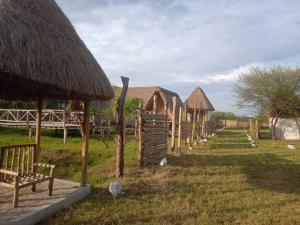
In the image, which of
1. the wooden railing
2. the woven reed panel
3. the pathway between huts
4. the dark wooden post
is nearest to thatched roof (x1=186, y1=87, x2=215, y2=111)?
the wooden railing

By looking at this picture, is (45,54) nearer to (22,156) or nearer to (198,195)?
(22,156)

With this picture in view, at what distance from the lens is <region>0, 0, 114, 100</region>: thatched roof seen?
546cm

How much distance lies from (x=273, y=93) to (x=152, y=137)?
18.3 metres

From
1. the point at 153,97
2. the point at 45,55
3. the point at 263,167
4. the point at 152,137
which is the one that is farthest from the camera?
the point at 153,97

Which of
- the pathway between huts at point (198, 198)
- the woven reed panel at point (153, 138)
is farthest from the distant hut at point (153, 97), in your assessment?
the pathway between huts at point (198, 198)

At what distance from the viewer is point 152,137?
40.2ft

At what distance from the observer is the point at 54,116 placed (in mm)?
22281

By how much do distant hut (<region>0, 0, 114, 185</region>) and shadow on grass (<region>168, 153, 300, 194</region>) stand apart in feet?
16.4

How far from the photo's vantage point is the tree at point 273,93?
91.1ft

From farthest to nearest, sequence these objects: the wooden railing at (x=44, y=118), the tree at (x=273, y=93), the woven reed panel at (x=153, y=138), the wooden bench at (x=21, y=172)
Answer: the tree at (x=273, y=93), the wooden railing at (x=44, y=118), the woven reed panel at (x=153, y=138), the wooden bench at (x=21, y=172)

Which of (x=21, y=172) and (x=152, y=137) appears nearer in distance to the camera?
(x=21, y=172)

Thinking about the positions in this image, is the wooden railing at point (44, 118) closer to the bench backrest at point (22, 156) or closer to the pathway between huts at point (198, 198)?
the pathway between huts at point (198, 198)

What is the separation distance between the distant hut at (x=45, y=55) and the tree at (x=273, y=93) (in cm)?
2205

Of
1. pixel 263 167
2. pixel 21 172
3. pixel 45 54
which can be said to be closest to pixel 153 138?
pixel 263 167
